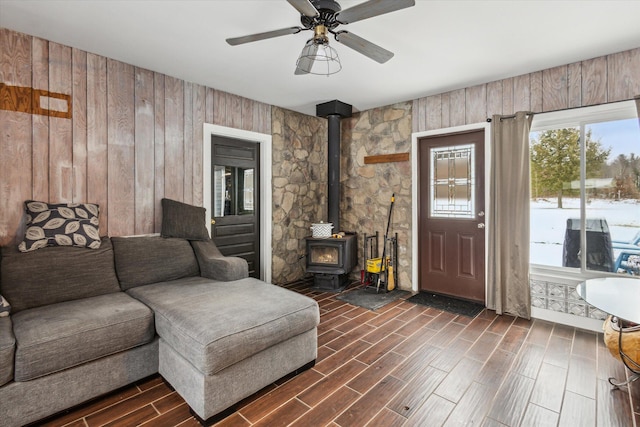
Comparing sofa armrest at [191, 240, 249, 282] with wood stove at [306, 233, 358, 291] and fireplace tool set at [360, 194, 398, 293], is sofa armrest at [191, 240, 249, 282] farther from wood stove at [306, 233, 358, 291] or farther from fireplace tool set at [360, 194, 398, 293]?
fireplace tool set at [360, 194, 398, 293]

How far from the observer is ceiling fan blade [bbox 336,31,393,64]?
2158 millimetres

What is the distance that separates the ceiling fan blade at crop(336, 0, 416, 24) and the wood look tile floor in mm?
2403

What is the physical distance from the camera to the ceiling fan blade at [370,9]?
176cm

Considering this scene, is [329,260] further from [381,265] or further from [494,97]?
[494,97]

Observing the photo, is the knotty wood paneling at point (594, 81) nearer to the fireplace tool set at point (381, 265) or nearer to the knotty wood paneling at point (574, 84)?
the knotty wood paneling at point (574, 84)

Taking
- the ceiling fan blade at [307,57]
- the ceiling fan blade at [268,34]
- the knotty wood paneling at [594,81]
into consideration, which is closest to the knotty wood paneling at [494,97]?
the knotty wood paneling at [594,81]

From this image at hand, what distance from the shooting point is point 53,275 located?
235 centimetres

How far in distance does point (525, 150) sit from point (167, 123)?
3890 mm

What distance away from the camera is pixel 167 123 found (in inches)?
134

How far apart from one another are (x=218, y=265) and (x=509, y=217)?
10.3ft

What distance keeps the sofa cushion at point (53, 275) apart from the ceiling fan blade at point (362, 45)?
8.57 feet

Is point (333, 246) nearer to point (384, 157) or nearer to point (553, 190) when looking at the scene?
point (384, 157)

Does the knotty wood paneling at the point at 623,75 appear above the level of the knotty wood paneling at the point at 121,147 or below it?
above

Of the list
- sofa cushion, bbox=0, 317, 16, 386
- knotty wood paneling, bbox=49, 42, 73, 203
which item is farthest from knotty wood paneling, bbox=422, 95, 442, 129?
sofa cushion, bbox=0, 317, 16, 386
